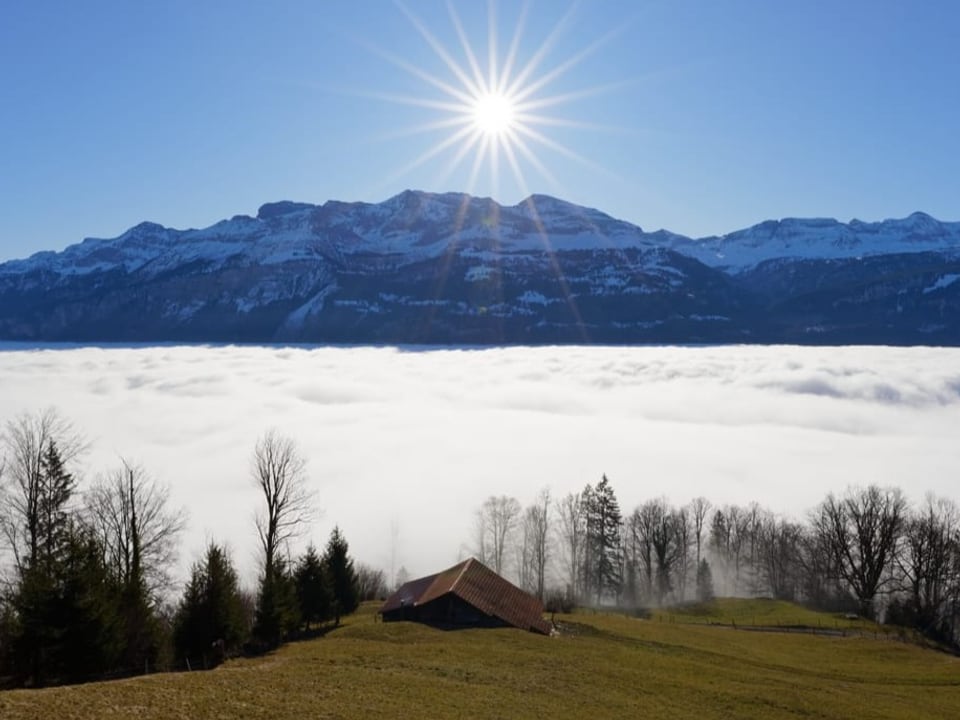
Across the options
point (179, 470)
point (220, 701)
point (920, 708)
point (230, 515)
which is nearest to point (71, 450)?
point (220, 701)

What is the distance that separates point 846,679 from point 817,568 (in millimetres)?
61080

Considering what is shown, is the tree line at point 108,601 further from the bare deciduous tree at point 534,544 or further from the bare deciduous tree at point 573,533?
the bare deciduous tree at point 573,533

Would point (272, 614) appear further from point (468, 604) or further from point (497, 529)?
point (497, 529)

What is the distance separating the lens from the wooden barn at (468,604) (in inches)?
1943

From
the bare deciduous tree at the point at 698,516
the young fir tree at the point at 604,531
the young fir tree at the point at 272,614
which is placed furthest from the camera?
the bare deciduous tree at the point at 698,516

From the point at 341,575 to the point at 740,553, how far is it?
8815 cm

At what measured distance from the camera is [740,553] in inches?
4656

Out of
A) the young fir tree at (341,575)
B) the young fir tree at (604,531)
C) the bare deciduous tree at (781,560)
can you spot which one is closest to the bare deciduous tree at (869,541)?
the bare deciduous tree at (781,560)

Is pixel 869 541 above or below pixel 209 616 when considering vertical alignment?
below

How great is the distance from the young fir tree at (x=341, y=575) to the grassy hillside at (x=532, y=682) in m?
2.62

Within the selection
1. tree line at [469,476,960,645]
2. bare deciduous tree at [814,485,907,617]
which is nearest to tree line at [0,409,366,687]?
tree line at [469,476,960,645]

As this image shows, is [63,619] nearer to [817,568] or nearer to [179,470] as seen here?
[817,568]

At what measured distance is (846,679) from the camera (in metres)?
44.1

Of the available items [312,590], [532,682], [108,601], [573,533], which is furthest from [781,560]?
[108,601]
